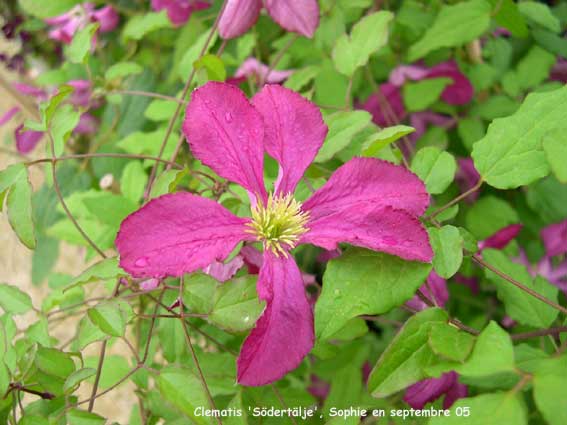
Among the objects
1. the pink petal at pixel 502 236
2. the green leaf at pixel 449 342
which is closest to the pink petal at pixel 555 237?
the pink petal at pixel 502 236

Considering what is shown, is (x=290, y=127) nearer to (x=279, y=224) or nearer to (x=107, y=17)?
(x=279, y=224)

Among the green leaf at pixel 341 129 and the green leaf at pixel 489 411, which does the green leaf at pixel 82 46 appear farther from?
the green leaf at pixel 489 411

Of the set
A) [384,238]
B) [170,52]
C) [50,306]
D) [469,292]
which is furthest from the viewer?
[170,52]

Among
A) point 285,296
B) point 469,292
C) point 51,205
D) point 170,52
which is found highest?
point 285,296

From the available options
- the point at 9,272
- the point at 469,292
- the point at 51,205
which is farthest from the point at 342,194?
the point at 9,272

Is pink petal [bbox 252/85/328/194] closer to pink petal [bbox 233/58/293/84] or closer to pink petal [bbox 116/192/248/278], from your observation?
pink petal [bbox 116/192/248/278]

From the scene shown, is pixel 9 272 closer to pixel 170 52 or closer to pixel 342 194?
pixel 170 52

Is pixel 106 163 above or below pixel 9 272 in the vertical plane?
above

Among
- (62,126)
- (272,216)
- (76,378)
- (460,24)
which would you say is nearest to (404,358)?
(272,216)
